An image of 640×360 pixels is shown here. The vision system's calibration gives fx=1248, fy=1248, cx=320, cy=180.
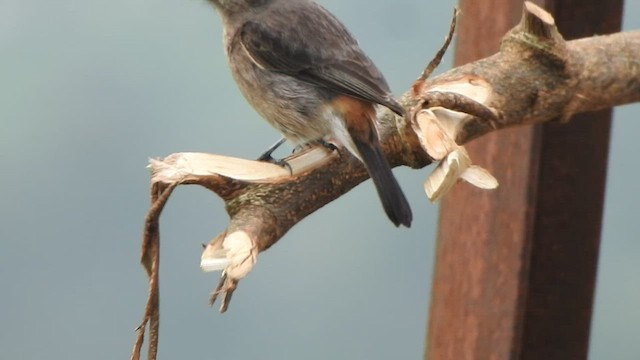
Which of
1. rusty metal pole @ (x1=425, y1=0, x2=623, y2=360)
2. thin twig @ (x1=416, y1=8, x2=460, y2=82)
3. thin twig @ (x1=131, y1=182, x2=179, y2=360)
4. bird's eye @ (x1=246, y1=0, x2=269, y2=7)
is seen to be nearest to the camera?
thin twig @ (x1=131, y1=182, x2=179, y2=360)

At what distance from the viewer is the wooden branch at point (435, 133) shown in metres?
1.72


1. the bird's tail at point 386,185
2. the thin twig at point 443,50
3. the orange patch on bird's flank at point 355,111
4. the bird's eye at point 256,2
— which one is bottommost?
the bird's tail at point 386,185

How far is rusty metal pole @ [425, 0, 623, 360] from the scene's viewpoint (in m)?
2.11

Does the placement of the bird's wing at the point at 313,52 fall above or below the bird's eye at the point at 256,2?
below

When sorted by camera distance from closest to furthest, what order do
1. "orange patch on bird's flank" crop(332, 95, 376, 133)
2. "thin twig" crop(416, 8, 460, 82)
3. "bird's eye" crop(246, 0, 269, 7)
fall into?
1. "thin twig" crop(416, 8, 460, 82)
2. "orange patch on bird's flank" crop(332, 95, 376, 133)
3. "bird's eye" crop(246, 0, 269, 7)

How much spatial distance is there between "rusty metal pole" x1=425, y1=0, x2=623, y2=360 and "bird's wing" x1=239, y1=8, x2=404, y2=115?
22 cm

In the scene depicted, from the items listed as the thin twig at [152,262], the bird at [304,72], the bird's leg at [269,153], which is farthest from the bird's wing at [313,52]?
the thin twig at [152,262]

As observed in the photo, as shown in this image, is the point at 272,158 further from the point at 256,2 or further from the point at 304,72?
the point at 256,2

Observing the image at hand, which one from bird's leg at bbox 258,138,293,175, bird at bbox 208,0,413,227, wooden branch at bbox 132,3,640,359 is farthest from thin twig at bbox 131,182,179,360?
bird at bbox 208,0,413,227

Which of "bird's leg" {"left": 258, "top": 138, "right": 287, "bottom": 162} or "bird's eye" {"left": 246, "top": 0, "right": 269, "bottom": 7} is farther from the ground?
"bird's eye" {"left": 246, "top": 0, "right": 269, "bottom": 7}

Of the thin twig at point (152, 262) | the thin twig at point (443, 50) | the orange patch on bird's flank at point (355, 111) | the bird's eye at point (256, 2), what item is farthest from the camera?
the bird's eye at point (256, 2)

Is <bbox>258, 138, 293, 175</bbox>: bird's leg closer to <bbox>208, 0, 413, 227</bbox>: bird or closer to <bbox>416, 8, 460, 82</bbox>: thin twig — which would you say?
<bbox>208, 0, 413, 227</bbox>: bird

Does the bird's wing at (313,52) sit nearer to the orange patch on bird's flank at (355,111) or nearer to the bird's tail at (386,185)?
the orange patch on bird's flank at (355,111)

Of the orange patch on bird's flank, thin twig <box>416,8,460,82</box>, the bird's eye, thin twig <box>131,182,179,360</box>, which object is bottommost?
thin twig <box>131,182,179,360</box>
